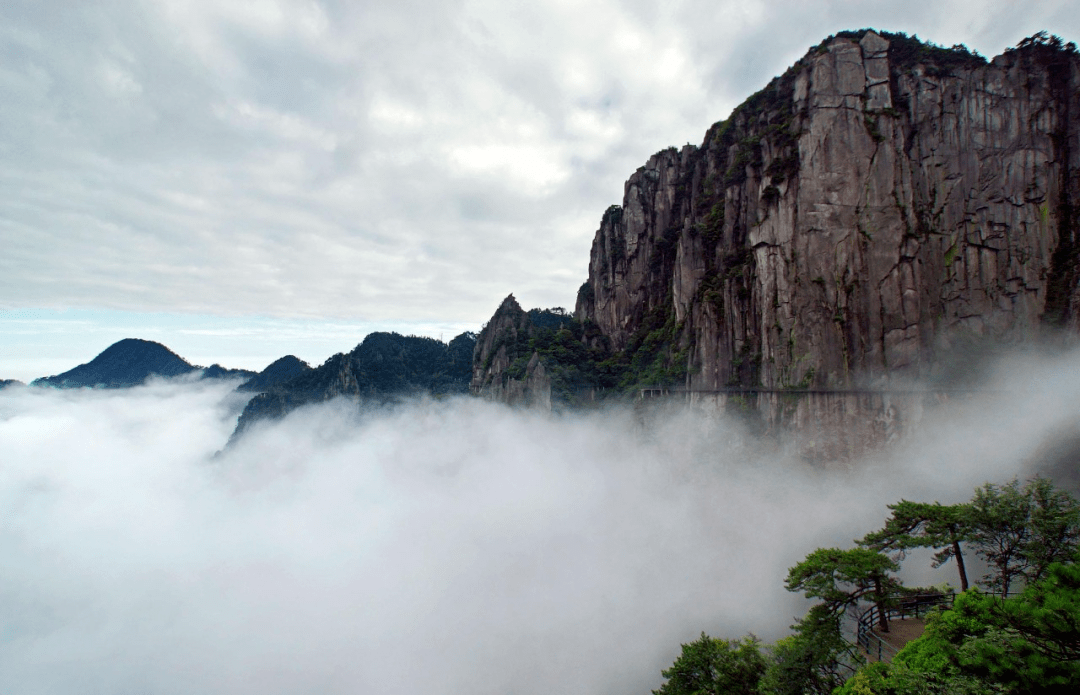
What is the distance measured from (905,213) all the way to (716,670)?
41621 millimetres

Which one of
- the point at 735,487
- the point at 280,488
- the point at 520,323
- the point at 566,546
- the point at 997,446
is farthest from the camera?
the point at 280,488

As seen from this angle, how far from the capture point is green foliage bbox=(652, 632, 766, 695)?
1902 cm

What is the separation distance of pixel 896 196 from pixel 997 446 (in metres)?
22.2

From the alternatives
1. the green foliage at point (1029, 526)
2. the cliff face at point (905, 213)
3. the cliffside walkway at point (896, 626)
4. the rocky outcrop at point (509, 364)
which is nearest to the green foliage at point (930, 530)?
the green foliage at point (1029, 526)

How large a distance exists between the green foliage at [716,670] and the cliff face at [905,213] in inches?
1150

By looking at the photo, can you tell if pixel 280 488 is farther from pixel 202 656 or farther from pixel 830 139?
pixel 830 139

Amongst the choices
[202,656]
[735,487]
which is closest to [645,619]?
[735,487]

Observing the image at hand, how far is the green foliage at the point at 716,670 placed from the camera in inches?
749

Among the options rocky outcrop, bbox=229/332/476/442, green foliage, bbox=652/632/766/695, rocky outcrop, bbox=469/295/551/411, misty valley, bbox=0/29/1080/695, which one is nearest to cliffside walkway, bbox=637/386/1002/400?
misty valley, bbox=0/29/1080/695

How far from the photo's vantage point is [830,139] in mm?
42344

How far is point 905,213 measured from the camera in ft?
133

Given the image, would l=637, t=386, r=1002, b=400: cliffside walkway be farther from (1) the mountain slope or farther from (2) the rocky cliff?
(2) the rocky cliff

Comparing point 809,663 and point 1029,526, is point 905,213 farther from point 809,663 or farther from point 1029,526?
point 809,663

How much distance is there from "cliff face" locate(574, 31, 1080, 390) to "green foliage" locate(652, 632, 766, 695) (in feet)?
95.8
